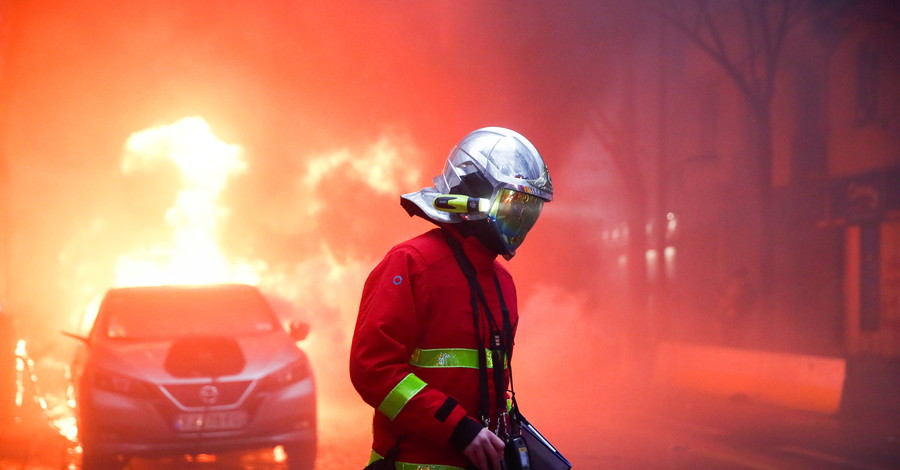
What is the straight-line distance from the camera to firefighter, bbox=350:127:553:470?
8.39ft

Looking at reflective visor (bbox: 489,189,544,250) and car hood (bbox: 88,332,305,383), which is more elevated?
car hood (bbox: 88,332,305,383)

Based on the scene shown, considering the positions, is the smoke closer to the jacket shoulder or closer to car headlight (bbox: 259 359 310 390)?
car headlight (bbox: 259 359 310 390)

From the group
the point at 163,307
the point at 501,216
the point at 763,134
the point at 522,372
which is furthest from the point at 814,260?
the point at 501,216

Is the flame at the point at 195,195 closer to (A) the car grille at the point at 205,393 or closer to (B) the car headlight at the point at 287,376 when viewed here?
(B) the car headlight at the point at 287,376

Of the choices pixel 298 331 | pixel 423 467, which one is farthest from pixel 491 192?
pixel 298 331

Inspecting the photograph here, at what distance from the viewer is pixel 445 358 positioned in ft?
8.87

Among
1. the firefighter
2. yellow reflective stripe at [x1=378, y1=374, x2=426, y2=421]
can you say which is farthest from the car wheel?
A: yellow reflective stripe at [x1=378, y1=374, x2=426, y2=421]

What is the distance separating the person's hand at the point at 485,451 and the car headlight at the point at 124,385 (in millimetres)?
4957

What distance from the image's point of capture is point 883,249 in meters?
20.2

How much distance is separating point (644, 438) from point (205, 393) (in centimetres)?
478

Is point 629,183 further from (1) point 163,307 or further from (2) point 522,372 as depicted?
(1) point 163,307

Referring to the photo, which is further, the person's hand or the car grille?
the car grille

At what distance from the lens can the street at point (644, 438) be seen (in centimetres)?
832

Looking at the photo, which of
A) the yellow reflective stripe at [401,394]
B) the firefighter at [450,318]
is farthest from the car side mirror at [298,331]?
the yellow reflective stripe at [401,394]
